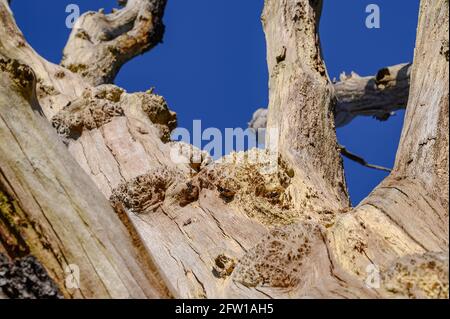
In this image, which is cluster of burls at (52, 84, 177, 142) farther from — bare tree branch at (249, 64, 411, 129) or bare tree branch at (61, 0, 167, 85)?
bare tree branch at (249, 64, 411, 129)

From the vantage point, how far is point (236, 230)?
231 centimetres

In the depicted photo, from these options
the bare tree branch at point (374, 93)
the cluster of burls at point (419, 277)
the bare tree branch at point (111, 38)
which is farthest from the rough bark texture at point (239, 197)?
the bare tree branch at point (374, 93)

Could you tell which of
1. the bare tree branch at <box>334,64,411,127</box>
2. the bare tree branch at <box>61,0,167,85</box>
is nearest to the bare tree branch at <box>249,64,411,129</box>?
the bare tree branch at <box>334,64,411,127</box>

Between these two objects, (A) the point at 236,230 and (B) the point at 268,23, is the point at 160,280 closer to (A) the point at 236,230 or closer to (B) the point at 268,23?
(A) the point at 236,230

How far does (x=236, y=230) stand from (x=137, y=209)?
43 centimetres

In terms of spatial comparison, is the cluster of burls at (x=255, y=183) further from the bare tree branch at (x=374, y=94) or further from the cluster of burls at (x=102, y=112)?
the bare tree branch at (x=374, y=94)

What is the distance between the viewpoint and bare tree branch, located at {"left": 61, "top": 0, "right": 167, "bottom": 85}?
203 inches

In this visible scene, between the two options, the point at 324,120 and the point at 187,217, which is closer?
the point at 187,217

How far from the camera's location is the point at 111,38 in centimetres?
565

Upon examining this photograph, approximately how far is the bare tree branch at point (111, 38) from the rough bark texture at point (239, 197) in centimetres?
162

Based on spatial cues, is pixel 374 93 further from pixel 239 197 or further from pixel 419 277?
pixel 419 277

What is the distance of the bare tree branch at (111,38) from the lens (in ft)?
16.9
